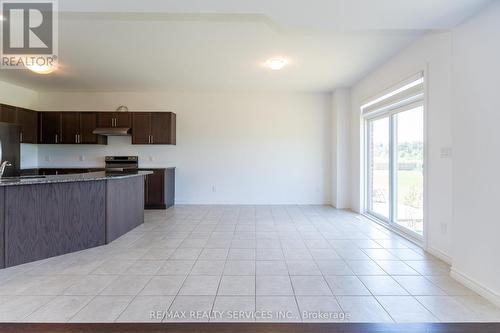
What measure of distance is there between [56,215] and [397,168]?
4996mm

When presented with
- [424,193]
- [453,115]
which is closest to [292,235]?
[424,193]

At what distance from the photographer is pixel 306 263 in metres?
3.10

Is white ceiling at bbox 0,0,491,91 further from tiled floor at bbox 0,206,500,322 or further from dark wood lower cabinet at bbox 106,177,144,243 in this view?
tiled floor at bbox 0,206,500,322

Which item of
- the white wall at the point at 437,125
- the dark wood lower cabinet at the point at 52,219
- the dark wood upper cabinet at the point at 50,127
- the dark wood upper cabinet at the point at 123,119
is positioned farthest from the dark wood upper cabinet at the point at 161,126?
the white wall at the point at 437,125

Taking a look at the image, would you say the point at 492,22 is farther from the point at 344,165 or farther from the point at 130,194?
the point at 130,194

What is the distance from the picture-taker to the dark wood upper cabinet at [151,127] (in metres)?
6.43

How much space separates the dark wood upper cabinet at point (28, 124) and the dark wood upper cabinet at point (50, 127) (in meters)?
0.11

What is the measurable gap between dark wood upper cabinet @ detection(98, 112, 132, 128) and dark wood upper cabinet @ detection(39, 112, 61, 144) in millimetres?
974

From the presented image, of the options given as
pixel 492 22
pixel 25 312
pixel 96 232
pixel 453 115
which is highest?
pixel 492 22

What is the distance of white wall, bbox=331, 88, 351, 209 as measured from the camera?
20.8 ft

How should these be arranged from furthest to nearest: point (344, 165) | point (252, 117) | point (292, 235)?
point (252, 117), point (344, 165), point (292, 235)

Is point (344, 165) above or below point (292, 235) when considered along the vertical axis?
above

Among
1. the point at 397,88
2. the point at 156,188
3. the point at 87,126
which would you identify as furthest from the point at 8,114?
the point at 397,88

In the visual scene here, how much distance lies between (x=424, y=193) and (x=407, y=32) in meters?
2.06
